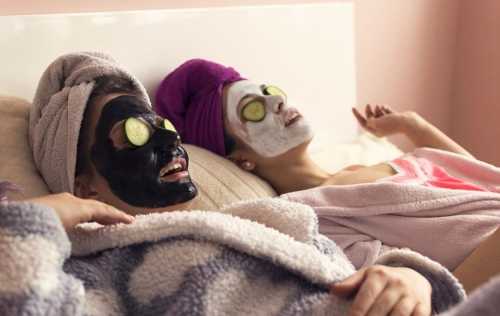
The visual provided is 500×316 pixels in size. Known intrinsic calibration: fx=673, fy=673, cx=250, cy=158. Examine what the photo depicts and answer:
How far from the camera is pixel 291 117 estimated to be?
1.26m

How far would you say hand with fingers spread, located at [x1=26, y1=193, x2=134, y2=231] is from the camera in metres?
0.74

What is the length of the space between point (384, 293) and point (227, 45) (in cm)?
81

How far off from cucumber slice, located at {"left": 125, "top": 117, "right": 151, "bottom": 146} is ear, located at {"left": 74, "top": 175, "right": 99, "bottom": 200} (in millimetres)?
98

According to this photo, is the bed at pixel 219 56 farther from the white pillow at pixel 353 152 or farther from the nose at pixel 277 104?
the nose at pixel 277 104

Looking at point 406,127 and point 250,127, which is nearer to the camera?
point 250,127

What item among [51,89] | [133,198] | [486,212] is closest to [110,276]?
[133,198]

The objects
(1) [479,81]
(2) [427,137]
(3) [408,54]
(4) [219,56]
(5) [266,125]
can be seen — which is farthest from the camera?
(1) [479,81]

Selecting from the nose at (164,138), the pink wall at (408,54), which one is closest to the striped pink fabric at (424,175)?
the nose at (164,138)

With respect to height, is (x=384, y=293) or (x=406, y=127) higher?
(x=384, y=293)

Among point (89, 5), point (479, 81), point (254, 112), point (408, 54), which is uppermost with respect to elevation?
point (89, 5)

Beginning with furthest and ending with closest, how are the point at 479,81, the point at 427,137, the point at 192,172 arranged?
the point at 479,81
the point at 427,137
the point at 192,172

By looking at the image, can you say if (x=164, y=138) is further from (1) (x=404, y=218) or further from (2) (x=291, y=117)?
(1) (x=404, y=218)

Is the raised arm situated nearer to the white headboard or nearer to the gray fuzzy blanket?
the white headboard

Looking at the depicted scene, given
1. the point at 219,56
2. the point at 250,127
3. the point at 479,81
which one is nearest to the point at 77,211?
the point at 250,127
